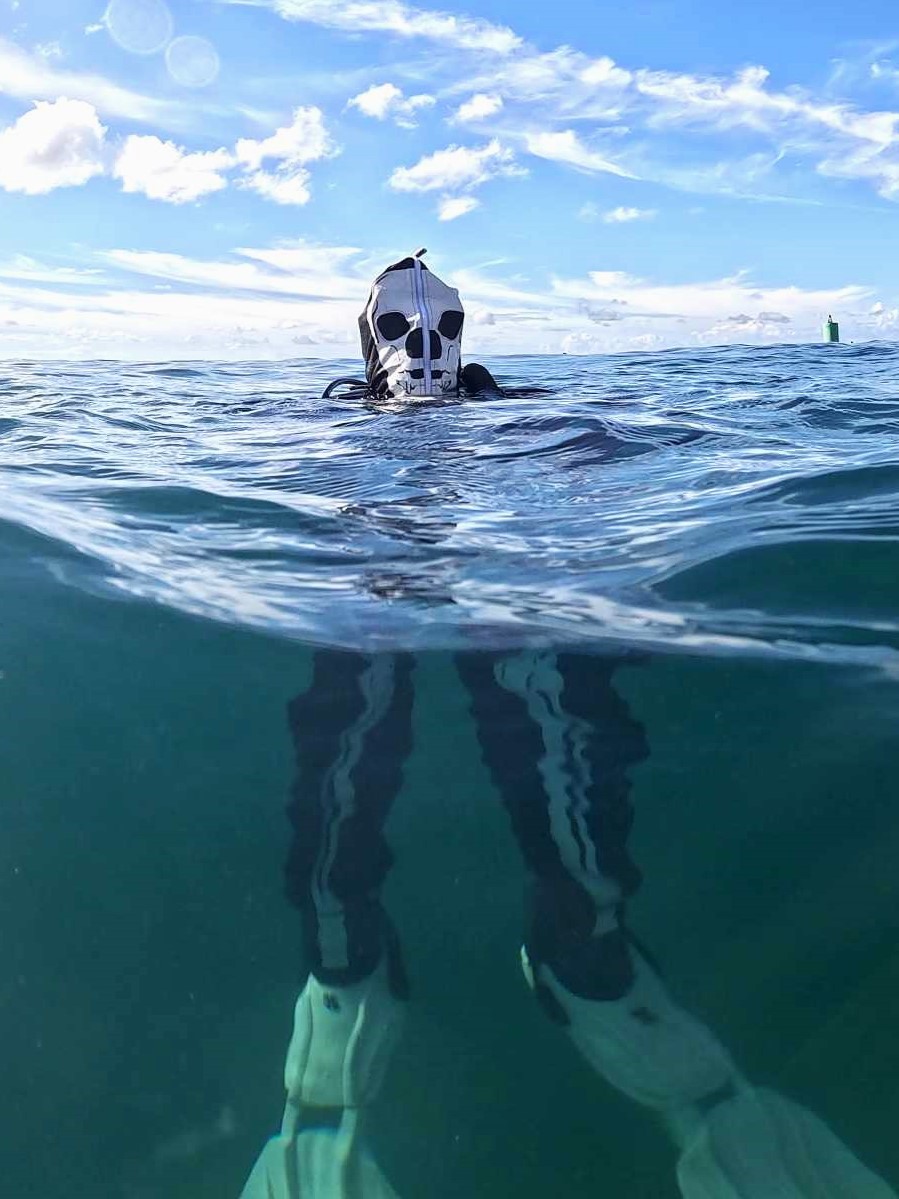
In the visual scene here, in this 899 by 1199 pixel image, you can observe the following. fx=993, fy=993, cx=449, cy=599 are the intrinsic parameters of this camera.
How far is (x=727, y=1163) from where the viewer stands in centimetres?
179

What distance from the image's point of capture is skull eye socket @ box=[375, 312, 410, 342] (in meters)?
9.77

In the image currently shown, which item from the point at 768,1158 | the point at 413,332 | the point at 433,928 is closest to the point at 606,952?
the point at 433,928

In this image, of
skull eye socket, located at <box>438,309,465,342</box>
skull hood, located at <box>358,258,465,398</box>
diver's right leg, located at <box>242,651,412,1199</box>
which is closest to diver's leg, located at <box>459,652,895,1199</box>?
diver's right leg, located at <box>242,651,412,1199</box>

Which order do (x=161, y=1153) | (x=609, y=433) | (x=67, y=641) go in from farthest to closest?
(x=609, y=433) < (x=67, y=641) < (x=161, y=1153)

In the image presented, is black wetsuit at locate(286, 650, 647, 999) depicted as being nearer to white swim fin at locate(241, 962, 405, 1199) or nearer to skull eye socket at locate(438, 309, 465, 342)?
white swim fin at locate(241, 962, 405, 1199)

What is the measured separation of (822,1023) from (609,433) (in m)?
5.85

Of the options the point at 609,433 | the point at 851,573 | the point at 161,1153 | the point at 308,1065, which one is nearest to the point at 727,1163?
the point at 308,1065

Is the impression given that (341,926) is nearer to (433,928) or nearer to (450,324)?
(433,928)

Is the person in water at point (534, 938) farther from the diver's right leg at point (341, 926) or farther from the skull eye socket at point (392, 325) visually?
the skull eye socket at point (392, 325)

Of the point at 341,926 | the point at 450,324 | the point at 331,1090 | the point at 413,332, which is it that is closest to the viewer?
the point at 331,1090

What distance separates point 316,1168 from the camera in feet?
6.13

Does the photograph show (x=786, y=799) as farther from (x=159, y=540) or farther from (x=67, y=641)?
(x=159, y=540)

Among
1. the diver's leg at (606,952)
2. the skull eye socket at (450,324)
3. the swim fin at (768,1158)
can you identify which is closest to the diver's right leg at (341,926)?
the diver's leg at (606,952)

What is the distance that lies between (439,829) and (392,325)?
26.5 ft
